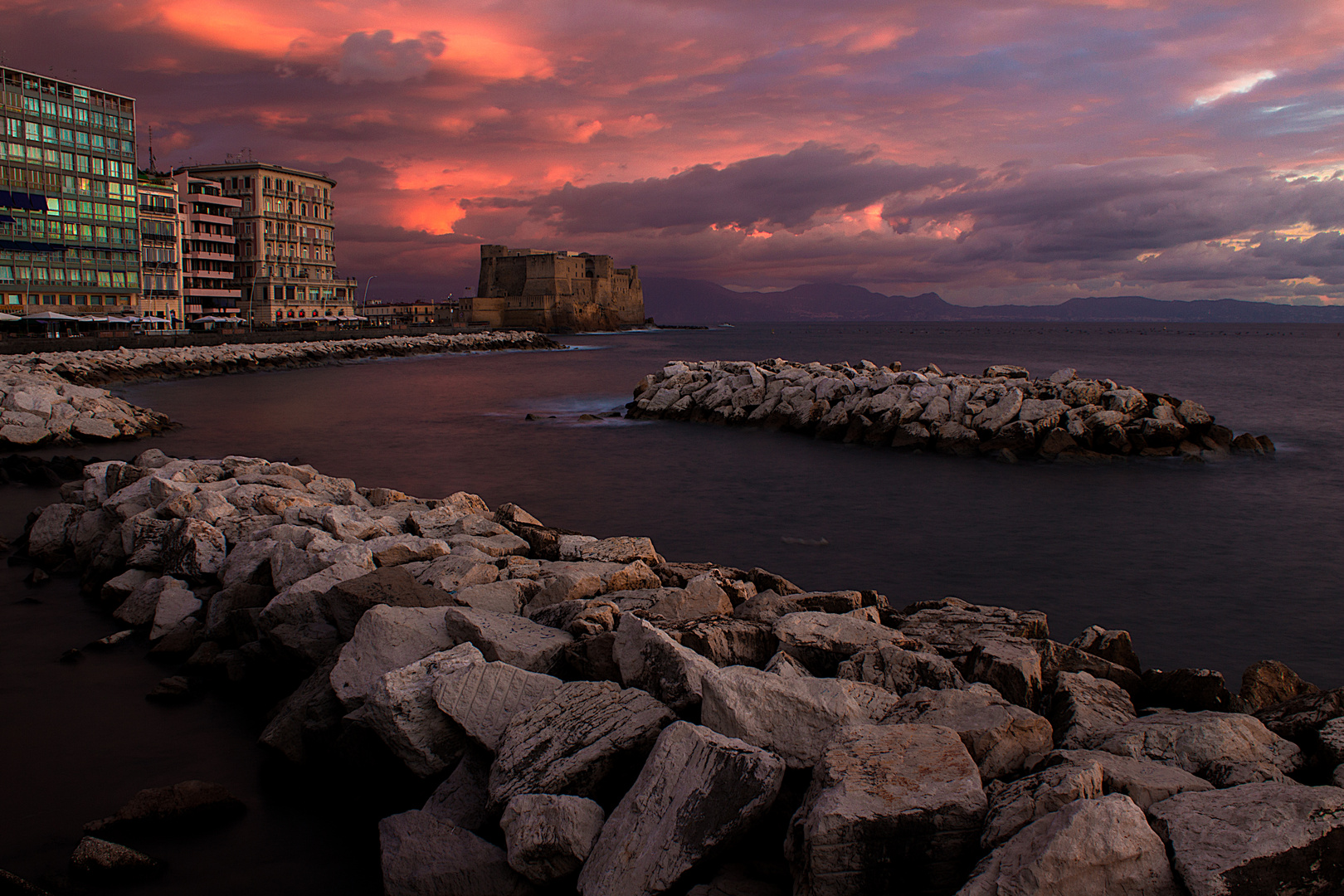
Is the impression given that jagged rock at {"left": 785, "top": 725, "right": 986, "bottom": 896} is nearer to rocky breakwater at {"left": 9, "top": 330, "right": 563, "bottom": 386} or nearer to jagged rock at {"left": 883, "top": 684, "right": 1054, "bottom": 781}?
jagged rock at {"left": 883, "top": 684, "right": 1054, "bottom": 781}

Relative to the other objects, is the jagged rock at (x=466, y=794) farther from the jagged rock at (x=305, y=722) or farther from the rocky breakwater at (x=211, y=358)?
the rocky breakwater at (x=211, y=358)

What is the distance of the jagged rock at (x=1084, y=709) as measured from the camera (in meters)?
3.84

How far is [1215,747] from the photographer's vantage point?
138 inches

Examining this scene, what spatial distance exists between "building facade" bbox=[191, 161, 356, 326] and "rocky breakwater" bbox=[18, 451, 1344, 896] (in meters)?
73.9

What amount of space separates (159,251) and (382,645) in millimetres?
72246

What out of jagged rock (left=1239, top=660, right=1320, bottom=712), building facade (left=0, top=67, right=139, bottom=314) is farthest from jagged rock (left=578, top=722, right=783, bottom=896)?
building facade (left=0, top=67, right=139, bottom=314)

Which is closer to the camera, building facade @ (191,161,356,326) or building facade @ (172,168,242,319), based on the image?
building facade @ (172,168,242,319)

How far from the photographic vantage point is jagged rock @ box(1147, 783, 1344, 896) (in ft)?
8.61

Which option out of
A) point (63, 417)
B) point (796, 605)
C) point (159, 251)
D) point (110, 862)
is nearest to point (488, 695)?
point (110, 862)

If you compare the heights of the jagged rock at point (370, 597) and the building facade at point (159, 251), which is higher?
the building facade at point (159, 251)

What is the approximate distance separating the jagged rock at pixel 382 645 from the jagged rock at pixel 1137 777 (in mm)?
3217

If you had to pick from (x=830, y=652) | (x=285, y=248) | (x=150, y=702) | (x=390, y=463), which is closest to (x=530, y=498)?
(x=390, y=463)

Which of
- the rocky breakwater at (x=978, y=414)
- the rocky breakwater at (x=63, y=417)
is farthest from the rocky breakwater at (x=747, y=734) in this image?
the rocky breakwater at (x=63, y=417)

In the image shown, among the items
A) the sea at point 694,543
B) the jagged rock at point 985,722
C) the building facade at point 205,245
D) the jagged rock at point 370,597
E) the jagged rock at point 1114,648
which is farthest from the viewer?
the building facade at point 205,245
